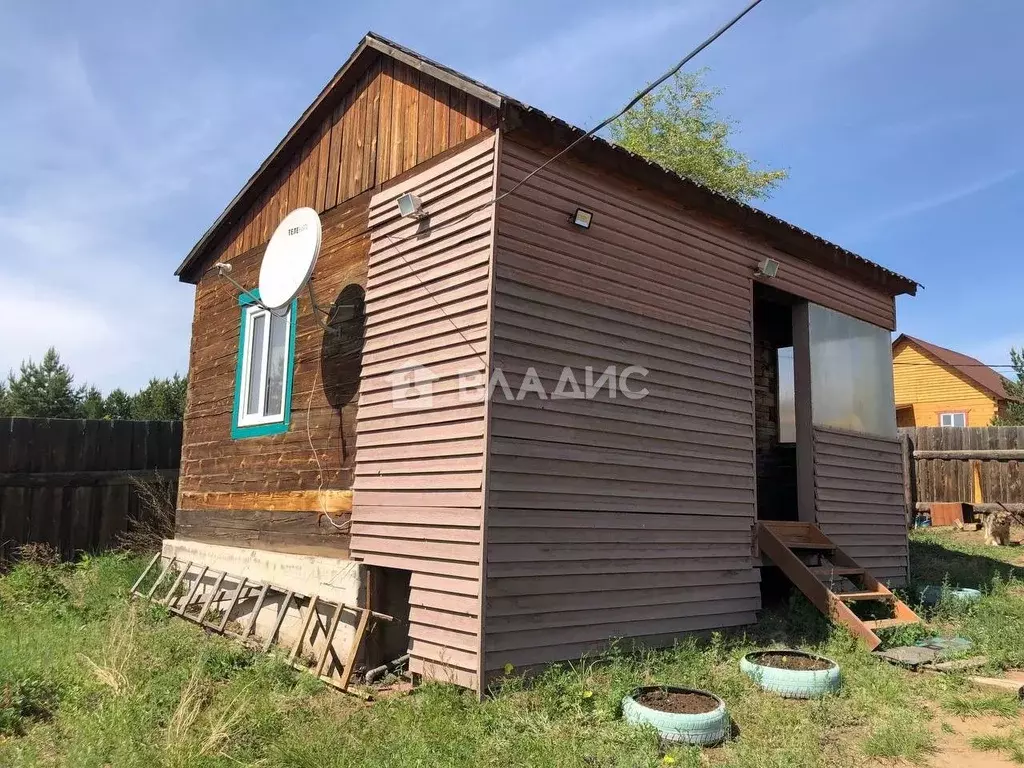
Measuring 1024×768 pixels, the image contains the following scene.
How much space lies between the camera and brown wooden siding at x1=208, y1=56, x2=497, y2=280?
711 centimetres

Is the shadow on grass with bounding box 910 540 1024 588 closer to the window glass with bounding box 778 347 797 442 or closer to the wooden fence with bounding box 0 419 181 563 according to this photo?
the window glass with bounding box 778 347 797 442

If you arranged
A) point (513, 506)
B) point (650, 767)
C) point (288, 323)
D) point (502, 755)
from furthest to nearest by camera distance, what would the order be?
point (288, 323) < point (513, 506) < point (502, 755) < point (650, 767)

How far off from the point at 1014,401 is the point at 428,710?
26.8 m

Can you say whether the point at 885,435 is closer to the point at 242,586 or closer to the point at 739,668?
the point at 739,668

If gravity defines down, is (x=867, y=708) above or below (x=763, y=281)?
below

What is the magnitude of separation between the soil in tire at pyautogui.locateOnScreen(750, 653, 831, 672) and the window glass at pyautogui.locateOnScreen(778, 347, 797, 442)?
14.7ft

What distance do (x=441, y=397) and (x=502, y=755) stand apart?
2.85m

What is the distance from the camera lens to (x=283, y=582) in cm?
789

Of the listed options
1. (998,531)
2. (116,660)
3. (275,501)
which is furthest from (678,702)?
(998,531)

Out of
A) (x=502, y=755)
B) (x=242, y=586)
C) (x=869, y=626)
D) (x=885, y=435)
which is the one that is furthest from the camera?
(x=885, y=435)

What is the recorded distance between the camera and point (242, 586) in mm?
7918

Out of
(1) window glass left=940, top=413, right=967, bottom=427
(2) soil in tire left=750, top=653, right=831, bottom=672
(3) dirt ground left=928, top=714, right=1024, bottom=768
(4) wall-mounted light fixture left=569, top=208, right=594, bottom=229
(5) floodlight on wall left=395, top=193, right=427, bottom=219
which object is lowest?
(3) dirt ground left=928, top=714, right=1024, bottom=768

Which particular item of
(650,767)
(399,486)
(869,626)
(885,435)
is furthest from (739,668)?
(885,435)

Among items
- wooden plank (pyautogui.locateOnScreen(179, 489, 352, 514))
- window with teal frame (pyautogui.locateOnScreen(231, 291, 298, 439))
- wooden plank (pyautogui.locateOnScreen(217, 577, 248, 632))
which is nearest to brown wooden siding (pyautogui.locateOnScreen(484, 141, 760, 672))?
wooden plank (pyautogui.locateOnScreen(179, 489, 352, 514))
